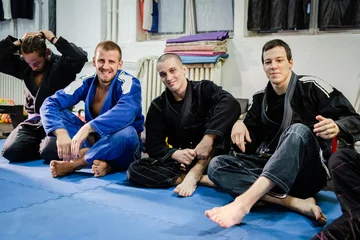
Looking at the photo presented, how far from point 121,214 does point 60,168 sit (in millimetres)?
943

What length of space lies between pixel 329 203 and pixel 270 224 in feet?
1.82

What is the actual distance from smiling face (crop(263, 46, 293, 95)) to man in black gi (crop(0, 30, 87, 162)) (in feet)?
5.90

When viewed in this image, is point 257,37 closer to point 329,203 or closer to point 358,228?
point 329,203

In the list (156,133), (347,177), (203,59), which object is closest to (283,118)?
(347,177)

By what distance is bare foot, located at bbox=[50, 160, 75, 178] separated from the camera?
8.15ft

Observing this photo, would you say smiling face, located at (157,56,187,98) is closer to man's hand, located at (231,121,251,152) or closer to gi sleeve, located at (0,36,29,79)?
man's hand, located at (231,121,251,152)

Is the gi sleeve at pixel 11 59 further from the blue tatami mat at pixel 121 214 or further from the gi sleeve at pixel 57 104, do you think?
the blue tatami mat at pixel 121 214

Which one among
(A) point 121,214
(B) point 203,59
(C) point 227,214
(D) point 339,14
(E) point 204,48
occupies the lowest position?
(A) point 121,214

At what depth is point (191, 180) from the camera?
7.16 ft

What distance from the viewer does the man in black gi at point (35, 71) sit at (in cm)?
303

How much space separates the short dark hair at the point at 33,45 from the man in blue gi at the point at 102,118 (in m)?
0.57

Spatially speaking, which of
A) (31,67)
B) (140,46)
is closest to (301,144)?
(31,67)

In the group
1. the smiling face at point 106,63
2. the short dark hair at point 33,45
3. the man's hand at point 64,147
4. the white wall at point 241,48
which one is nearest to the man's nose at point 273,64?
the smiling face at point 106,63

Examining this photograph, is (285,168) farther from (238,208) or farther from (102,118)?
(102,118)
